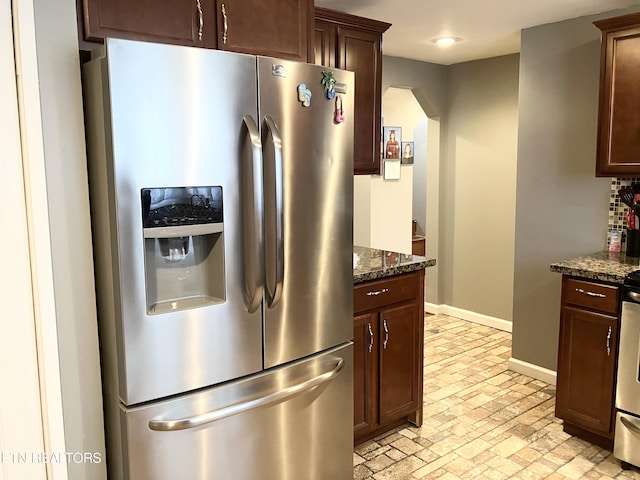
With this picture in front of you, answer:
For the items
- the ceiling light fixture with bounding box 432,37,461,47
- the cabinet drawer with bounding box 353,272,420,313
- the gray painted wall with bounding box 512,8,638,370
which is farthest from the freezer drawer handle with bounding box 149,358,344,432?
the ceiling light fixture with bounding box 432,37,461,47

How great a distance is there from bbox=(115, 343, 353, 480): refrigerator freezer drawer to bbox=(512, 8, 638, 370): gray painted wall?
79.6 inches

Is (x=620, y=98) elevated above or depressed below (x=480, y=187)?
above

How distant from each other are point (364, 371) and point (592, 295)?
1276mm

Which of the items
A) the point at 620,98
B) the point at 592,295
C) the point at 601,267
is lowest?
the point at 592,295

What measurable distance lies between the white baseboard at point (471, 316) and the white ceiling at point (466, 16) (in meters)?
2.40

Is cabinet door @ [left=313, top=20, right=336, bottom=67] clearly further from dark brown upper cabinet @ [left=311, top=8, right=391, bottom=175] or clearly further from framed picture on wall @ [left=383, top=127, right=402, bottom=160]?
framed picture on wall @ [left=383, top=127, right=402, bottom=160]

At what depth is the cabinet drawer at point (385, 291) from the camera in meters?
2.67

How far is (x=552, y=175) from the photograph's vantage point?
11.8ft

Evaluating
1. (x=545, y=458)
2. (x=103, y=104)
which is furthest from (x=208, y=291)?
(x=545, y=458)

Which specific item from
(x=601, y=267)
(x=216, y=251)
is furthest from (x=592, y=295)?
(x=216, y=251)

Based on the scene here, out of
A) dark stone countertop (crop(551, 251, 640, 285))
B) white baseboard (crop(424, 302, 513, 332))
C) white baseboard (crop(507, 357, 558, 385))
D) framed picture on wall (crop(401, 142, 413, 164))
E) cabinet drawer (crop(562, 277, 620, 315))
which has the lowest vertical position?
white baseboard (crop(507, 357, 558, 385))

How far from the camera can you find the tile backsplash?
10.7ft

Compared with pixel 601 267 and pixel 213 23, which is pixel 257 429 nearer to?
pixel 213 23

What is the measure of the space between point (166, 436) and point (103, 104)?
108 centimetres
